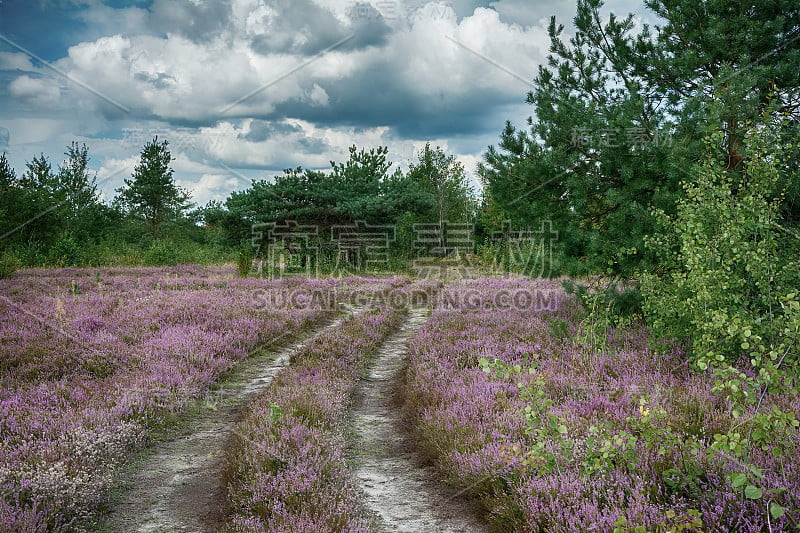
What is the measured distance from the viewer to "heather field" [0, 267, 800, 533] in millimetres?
3365

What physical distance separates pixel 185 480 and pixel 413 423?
2.63 meters

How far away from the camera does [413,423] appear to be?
592cm

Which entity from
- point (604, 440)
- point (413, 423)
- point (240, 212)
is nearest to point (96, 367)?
point (413, 423)

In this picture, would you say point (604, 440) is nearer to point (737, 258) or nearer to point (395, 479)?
point (395, 479)

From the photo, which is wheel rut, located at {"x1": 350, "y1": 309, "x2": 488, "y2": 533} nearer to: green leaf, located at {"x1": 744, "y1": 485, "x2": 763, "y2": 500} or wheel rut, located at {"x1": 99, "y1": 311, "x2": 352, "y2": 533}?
wheel rut, located at {"x1": 99, "y1": 311, "x2": 352, "y2": 533}

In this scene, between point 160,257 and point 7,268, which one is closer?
point 7,268

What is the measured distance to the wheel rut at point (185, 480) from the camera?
12.8 feet

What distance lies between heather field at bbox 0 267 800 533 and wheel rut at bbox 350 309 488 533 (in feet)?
0.13

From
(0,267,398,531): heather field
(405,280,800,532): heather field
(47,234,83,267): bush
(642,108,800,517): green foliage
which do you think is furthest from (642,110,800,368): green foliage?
(47,234,83,267): bush

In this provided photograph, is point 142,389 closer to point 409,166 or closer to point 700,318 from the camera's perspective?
point 700,318

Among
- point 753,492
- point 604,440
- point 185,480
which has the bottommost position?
point 185,480

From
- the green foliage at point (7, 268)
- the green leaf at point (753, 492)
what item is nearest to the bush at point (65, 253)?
the green foliage at point (7, 268)

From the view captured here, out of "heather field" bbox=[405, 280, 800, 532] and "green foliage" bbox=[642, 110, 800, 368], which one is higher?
"green foliage" bbox=[642, 110, 800, 368]

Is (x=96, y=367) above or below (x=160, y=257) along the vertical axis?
below
